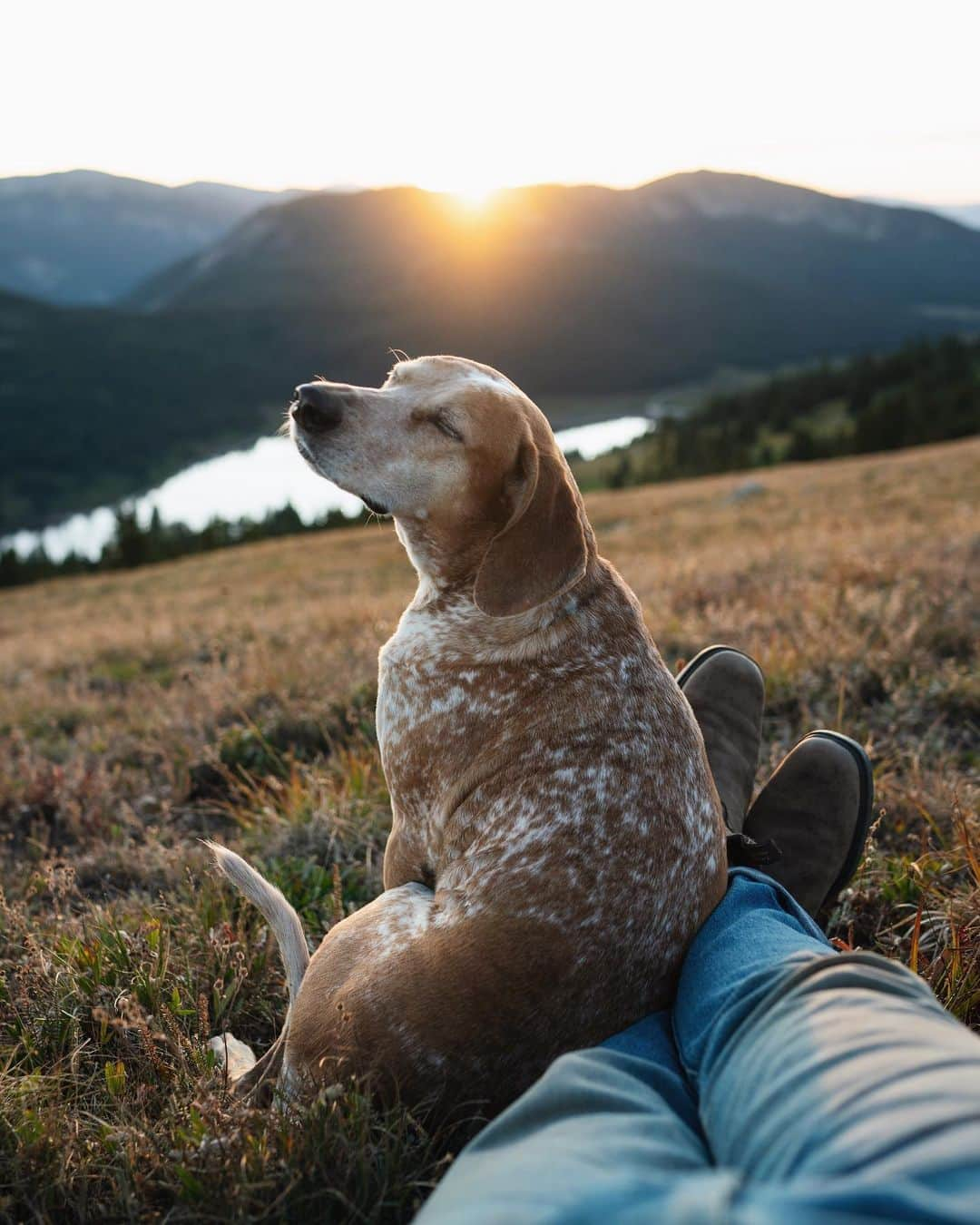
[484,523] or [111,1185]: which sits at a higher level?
[484,523]

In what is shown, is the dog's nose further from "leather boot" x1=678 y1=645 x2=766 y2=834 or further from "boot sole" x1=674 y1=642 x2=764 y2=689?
"boot sole" x1=674 y1=642 x2=764 y2=689

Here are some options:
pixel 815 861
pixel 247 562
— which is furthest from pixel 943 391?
pixel 815 861

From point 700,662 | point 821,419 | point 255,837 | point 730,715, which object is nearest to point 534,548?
point 730,715

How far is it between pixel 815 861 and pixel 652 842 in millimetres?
1140

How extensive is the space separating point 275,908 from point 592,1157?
1.64 meters

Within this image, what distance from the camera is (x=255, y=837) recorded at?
411 cm

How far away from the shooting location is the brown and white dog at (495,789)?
2.22 meters

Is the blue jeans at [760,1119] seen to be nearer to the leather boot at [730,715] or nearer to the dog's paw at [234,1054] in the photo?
the dog's paw at [234,1054]

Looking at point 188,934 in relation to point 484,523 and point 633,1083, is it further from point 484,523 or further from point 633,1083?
point 633,1083

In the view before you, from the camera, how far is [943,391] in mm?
55781

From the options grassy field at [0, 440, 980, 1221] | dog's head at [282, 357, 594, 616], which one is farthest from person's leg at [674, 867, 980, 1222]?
dog's head at [282, 357, 594, 616]

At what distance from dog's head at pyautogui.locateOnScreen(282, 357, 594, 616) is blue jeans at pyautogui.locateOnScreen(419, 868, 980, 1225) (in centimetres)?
156

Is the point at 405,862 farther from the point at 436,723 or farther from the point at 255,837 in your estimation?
the point at 255,837

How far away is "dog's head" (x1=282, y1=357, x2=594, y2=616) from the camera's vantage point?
3.12 meters
